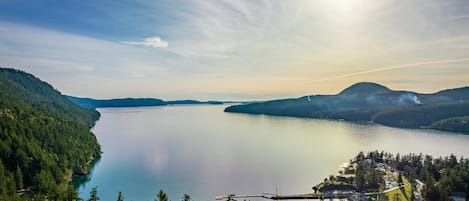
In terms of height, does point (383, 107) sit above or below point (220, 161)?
above

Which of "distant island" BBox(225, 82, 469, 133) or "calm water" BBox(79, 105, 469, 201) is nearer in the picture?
"calm water" BBox(79, 105, 469, 201)

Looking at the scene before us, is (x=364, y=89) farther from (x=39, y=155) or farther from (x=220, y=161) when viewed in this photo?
(x=39, y=155)

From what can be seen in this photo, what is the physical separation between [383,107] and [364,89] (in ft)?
99.1

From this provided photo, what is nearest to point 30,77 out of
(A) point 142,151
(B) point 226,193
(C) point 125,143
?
(C) point 125,143

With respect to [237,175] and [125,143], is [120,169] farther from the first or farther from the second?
[125,143]

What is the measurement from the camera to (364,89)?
155 m

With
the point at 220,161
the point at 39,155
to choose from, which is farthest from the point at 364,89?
the point at 39,155

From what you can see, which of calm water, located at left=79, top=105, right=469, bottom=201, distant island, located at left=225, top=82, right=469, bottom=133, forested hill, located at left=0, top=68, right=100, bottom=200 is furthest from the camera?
distant island, located at left=225, top=82, right=469, bottom=133

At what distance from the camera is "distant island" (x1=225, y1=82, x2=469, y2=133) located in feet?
315

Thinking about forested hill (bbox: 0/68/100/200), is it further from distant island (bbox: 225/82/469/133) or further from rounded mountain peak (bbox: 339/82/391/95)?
rounded mountain peak (bbox: 339/82/391/95)

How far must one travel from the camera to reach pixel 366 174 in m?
29.6

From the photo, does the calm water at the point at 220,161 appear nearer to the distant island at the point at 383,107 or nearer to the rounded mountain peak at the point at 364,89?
the distant island at the point at 383,107

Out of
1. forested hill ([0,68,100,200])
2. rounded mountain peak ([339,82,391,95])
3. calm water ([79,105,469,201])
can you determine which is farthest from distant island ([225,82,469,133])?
forested hill ([0,68,100,200])

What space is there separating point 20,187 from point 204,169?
632 inches
